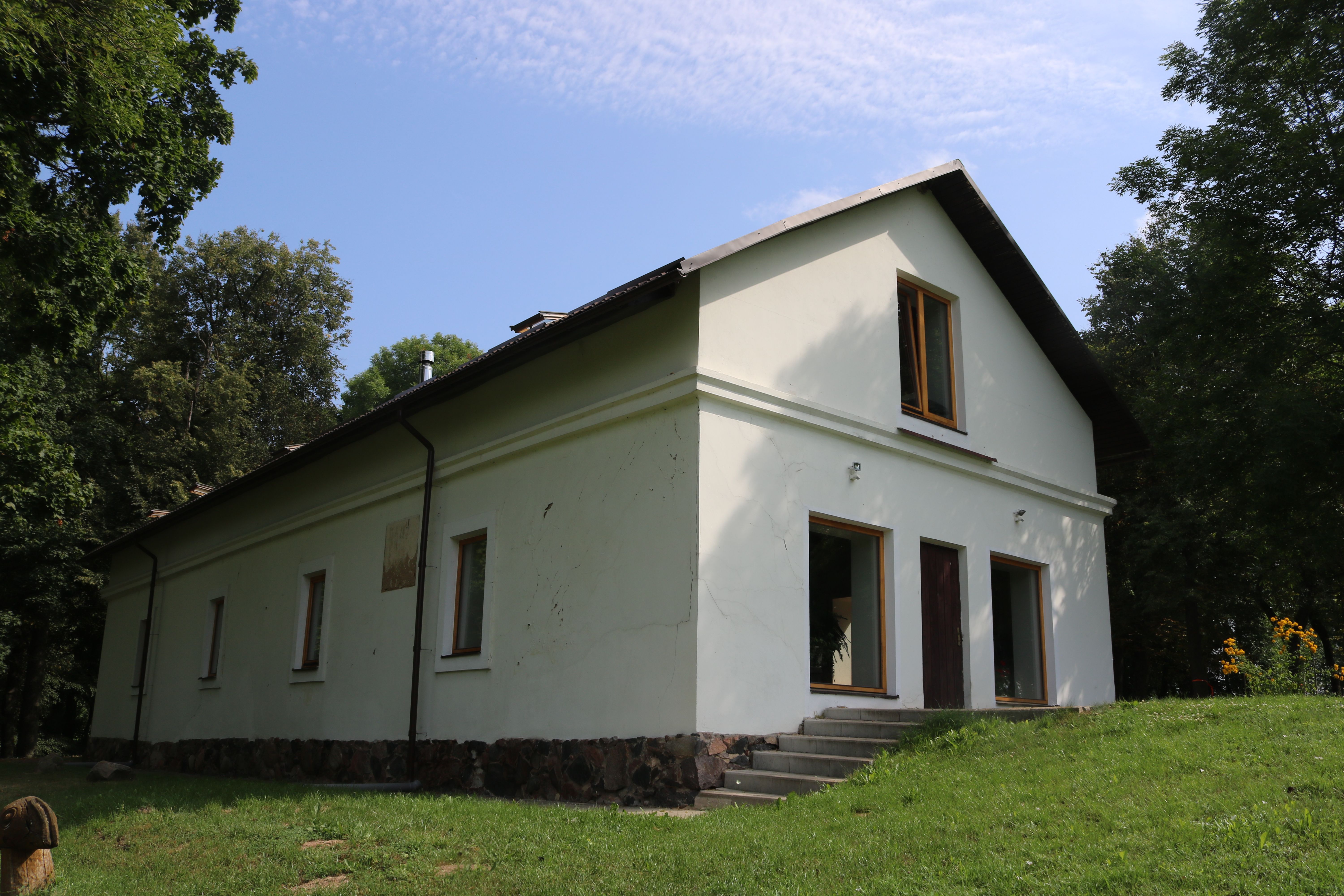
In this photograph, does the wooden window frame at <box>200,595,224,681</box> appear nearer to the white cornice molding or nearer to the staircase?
the white cornice molding

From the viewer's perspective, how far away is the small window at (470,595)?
39.4ft

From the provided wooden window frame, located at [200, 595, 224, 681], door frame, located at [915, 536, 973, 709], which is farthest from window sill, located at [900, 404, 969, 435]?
wooden window frame, located at [200, 595, 224, 681]

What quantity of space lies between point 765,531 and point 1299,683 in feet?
21.5

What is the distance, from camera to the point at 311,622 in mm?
15562

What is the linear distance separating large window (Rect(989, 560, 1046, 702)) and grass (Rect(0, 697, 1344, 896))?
3.05 meters

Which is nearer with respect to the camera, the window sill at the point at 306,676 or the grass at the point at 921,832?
the grass at the point at 921,832

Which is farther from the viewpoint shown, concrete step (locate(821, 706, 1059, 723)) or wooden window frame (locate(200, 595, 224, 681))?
wooden window frame (locate(200, 595, 224, 681))

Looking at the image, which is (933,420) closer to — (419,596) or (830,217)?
(830,217)

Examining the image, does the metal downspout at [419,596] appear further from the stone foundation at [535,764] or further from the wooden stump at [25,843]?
the wooden stump at [25,843]

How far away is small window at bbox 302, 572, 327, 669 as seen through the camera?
15.2 meters

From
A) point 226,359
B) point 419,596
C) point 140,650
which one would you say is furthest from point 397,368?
point 419,596

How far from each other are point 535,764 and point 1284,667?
8.30 metres

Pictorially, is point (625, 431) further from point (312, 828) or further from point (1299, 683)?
point (1299, 683)

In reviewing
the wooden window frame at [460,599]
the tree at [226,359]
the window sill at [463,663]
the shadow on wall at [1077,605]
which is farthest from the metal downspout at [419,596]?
the tree at [226,359]
